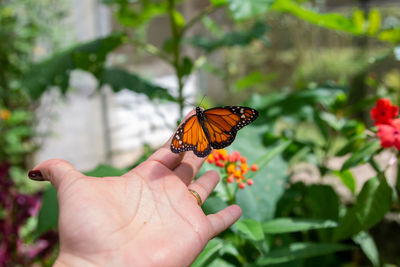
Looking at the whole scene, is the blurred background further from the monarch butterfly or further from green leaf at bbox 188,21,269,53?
the monarch butterfly

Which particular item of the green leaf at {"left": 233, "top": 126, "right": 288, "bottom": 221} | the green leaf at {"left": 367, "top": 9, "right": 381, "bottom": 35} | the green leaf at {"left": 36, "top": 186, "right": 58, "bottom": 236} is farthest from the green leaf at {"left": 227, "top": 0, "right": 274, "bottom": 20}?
the green leaf at {"left": 36, "top": 186, "right": 58, "bottom": 236}

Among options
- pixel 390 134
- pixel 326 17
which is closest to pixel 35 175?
pixel 390 134

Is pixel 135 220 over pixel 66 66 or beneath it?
beneath

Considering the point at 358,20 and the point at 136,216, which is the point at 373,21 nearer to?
the point at 358,20

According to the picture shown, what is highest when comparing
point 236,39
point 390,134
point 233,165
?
point 236,39

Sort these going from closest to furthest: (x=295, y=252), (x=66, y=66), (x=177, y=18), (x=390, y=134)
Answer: (x=390, y=134), (x=295, y=252), (x=66, y=66), (x=177, y=18)

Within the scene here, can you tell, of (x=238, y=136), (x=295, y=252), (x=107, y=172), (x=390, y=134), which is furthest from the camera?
(x=238, y=136)

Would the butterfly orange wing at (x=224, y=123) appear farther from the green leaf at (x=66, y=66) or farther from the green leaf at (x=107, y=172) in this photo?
the green leaf at (x=66, y=66)

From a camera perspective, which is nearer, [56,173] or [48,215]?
[56,173]
